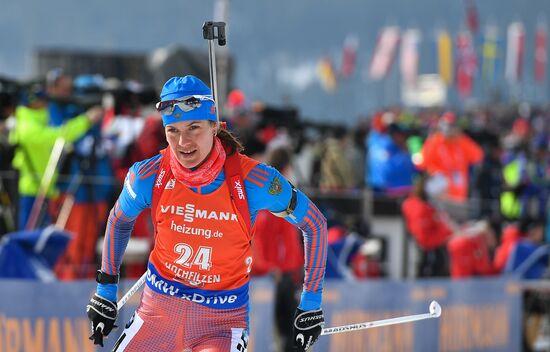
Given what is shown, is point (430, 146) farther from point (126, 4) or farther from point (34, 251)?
point (126, 4)

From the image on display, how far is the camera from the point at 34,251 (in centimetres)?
788

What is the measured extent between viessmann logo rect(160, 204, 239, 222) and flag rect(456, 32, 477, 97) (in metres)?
34.3

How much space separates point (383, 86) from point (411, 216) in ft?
134

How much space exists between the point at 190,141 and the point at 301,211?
73 cm

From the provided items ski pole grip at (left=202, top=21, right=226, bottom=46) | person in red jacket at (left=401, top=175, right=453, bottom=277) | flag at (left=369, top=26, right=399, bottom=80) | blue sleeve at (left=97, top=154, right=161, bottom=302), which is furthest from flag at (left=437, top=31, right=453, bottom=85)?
blue sleeve at (left=97, top=154, right=161, bottom=302)

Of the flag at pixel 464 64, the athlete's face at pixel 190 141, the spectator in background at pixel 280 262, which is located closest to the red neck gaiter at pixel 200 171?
the athlete's face at pixel 190 141

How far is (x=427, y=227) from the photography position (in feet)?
36.9

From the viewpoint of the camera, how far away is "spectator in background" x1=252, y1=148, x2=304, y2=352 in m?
8.88

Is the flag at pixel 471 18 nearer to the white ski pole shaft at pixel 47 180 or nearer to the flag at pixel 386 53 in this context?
the flag at pixel 386 53

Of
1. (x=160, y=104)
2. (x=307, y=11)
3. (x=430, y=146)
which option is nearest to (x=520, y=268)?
(x=430, y=146)

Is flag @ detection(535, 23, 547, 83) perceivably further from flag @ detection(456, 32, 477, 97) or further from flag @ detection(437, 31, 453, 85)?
flag @ detection(456, 32, 477, 97)

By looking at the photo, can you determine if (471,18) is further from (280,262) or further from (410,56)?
(280,262)

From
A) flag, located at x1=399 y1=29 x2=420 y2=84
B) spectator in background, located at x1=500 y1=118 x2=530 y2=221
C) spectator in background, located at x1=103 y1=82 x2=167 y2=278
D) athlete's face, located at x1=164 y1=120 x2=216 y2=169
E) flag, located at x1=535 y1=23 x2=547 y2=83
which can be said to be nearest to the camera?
athlete's face, located at x1=164 y1=120 x2=216 y2=169

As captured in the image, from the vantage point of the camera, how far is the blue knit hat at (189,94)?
4641 millimetres
